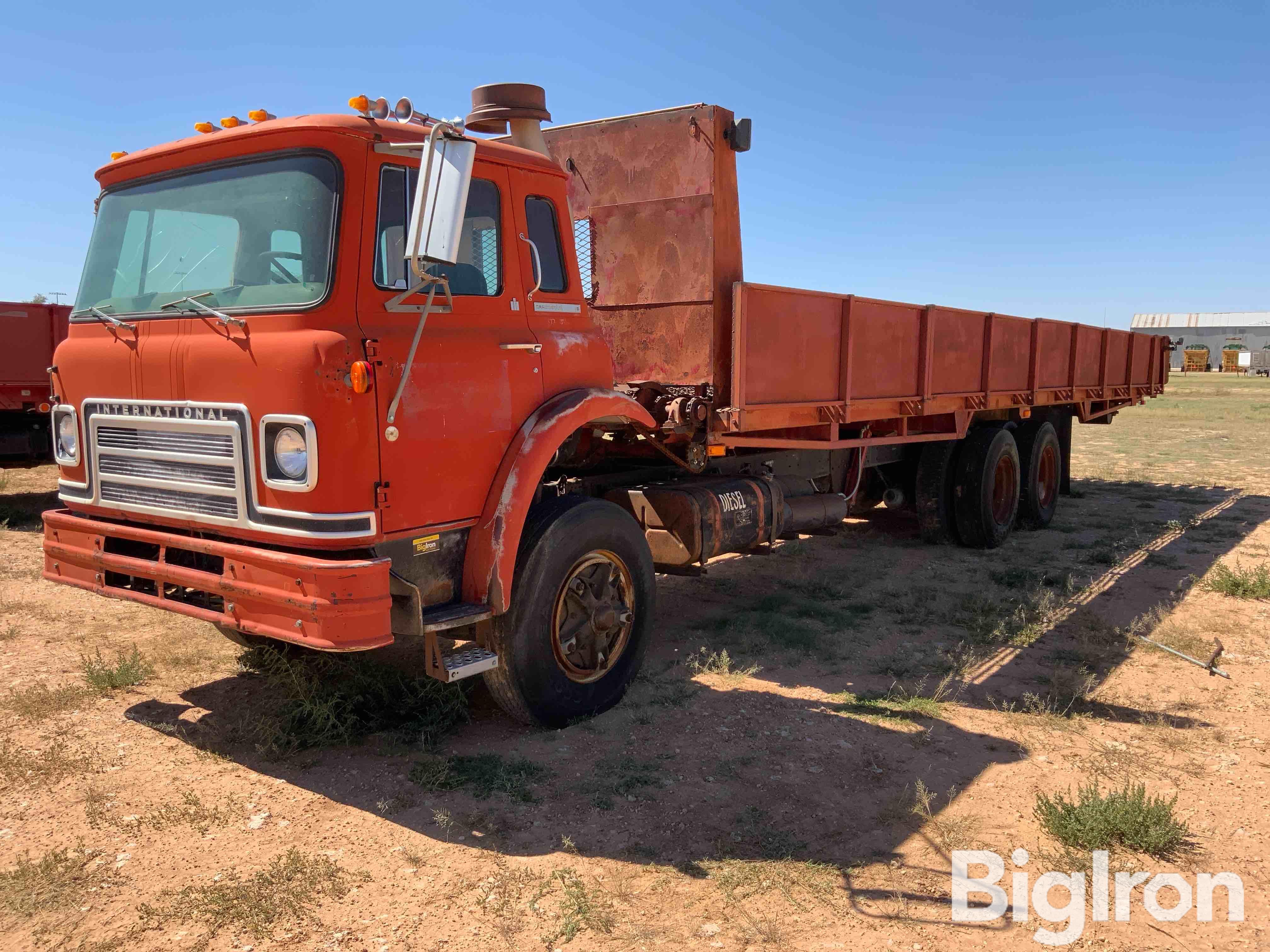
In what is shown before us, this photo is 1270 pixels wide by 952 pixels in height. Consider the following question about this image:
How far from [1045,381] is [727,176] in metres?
5.65

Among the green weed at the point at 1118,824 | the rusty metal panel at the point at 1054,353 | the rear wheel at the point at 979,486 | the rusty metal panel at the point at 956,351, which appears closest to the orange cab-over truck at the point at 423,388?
the rusty metal panel at the point at 956,351

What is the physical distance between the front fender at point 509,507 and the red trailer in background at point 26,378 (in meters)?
8.96

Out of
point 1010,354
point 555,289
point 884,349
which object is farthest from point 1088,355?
point 555,289

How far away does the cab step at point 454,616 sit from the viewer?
3852mm

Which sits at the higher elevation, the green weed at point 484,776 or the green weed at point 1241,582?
the green weed at point 1241,582

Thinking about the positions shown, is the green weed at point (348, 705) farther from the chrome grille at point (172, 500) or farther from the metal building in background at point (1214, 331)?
the metal building in background at point (1214, 331)

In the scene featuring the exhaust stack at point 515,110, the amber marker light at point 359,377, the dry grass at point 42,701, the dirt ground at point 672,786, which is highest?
the exhaust stack at point 515,110

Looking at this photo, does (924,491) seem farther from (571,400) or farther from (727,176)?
(571,400)

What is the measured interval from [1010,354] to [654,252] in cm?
469

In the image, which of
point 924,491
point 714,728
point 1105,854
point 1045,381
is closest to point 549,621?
point 714,728

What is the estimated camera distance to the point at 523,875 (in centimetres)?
340

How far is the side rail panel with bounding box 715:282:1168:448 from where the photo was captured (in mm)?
5730

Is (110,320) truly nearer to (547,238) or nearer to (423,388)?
(423,388)

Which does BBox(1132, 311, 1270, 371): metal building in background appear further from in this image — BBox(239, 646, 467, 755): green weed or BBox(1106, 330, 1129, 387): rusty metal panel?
BBox(239, 646, 467, 755): green weed
